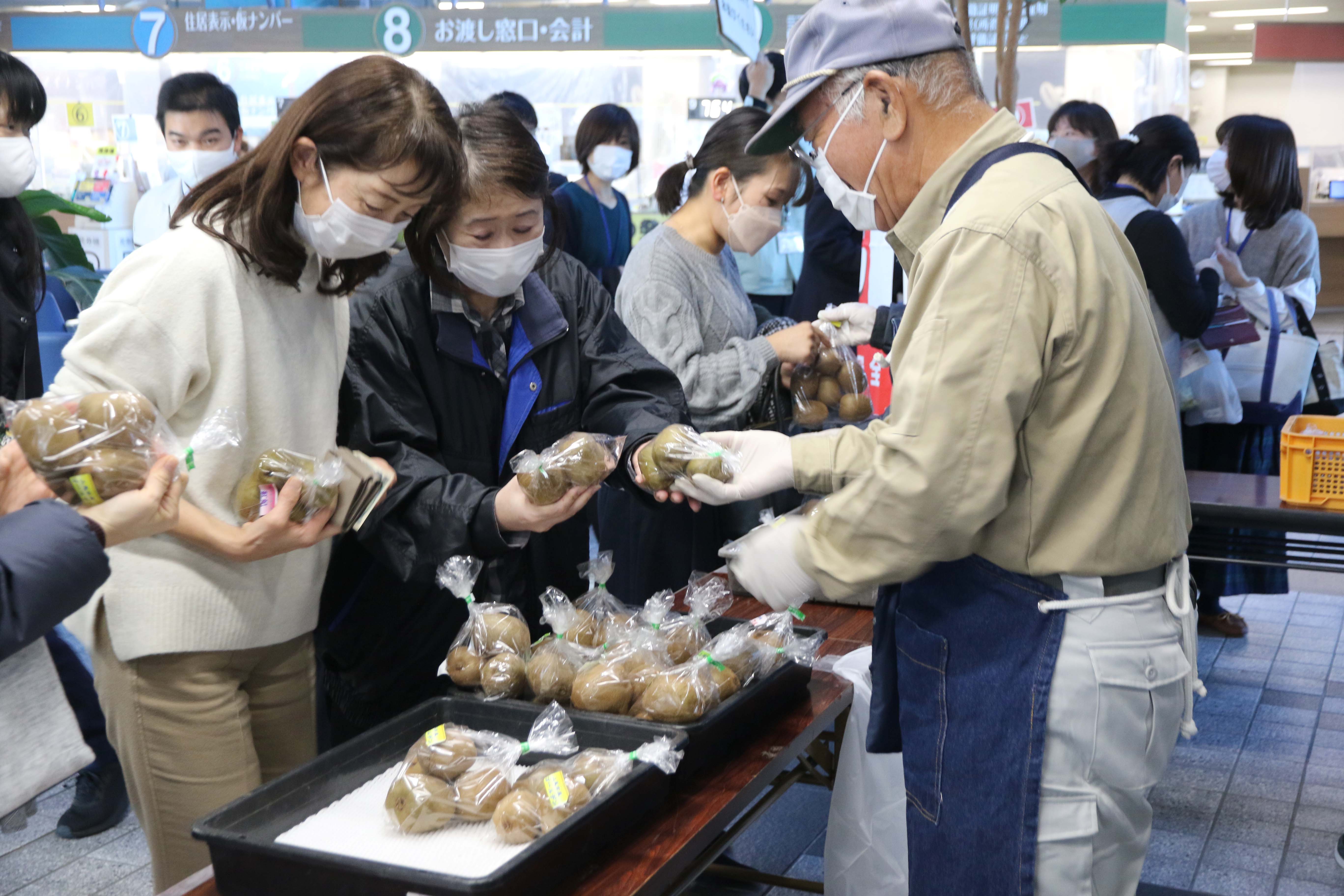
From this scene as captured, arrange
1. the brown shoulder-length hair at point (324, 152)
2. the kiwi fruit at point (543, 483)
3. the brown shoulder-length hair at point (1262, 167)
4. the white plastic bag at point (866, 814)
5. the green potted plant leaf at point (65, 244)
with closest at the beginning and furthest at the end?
1. the brown shoulder-length hair at point (324, 152)
2. the kiwi fruit at point (543, 483)
3. the white plastic bag at point (866, 814)
4. the green potted plant leaf at point (65, 244)
5. the brown shoulder-length hair at point (1262, 167)

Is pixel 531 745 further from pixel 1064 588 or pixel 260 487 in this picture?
pixel 1064 588

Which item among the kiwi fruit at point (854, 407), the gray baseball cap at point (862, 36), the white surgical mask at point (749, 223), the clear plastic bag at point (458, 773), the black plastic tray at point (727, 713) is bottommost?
the black plastic tray at point (727, 713)

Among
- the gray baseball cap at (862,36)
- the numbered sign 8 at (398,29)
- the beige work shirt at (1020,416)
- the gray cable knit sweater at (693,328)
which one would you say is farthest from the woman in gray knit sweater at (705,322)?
the numbered sign 8 at (398,29)

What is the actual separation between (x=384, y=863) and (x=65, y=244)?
3371 mm

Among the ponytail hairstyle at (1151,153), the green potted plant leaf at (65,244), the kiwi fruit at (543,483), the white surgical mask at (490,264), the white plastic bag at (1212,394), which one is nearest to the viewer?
the kiwi fruit at (543,483)

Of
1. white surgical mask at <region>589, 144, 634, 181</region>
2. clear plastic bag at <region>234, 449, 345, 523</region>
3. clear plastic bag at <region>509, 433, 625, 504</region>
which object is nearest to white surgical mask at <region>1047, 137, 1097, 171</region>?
white surgical mask at <region>589, 144, 634, 181</region>

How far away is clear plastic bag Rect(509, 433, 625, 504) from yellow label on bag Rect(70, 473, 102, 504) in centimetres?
62

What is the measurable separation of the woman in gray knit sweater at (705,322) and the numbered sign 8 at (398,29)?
5.25 meters

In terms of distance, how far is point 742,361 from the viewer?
9.45 ft

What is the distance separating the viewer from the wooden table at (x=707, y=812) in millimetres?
1304

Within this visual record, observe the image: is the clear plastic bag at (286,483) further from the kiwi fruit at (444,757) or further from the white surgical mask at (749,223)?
the white surgical mask at (749,223)

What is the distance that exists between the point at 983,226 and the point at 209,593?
1.17 m

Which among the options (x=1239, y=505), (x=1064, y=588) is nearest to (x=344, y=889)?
(x=1064, y=588)

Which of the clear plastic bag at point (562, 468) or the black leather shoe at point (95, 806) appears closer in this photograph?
the clear plastic bag at point (562, 468)
